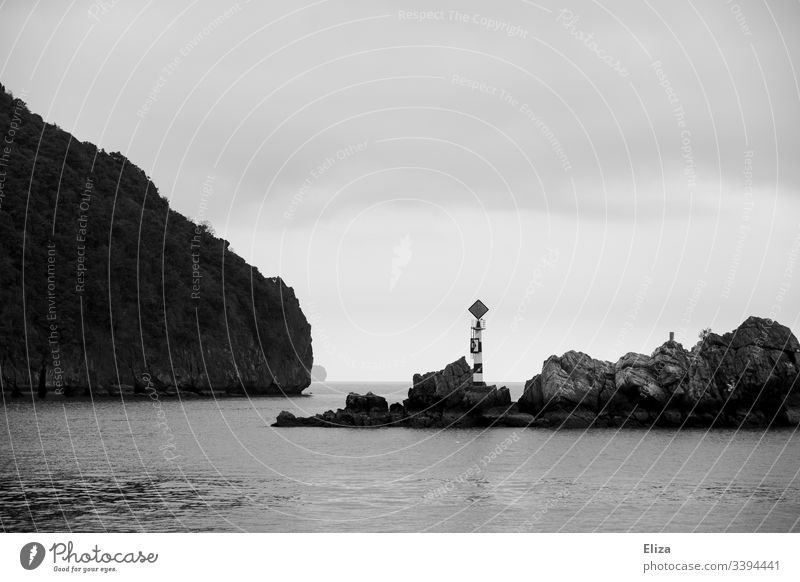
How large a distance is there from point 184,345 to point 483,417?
113 meters

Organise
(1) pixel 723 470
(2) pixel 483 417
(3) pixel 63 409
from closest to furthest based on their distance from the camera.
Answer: (1) pixel 723 470
(2) pixel 483 417
(3) pixel 63 409

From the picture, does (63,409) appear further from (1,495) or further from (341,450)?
(1,495)

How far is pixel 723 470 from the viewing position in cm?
6331

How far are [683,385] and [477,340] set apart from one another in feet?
74.0

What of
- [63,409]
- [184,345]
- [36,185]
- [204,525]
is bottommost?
[204,525]

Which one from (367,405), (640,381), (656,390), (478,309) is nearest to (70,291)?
(367,405)

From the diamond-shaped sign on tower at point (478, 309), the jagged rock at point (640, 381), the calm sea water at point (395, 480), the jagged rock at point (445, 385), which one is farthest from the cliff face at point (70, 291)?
the jagged rock at point (640, 381)

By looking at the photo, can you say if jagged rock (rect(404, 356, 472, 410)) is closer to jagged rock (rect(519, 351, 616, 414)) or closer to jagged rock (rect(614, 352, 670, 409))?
jagged rock (rect(519, 351, 616, 414))

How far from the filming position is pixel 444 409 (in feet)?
331

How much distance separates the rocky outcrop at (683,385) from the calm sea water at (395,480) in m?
3.98

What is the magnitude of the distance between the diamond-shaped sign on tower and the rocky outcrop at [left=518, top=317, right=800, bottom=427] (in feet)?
29.8

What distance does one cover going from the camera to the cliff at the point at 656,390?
95.9m
